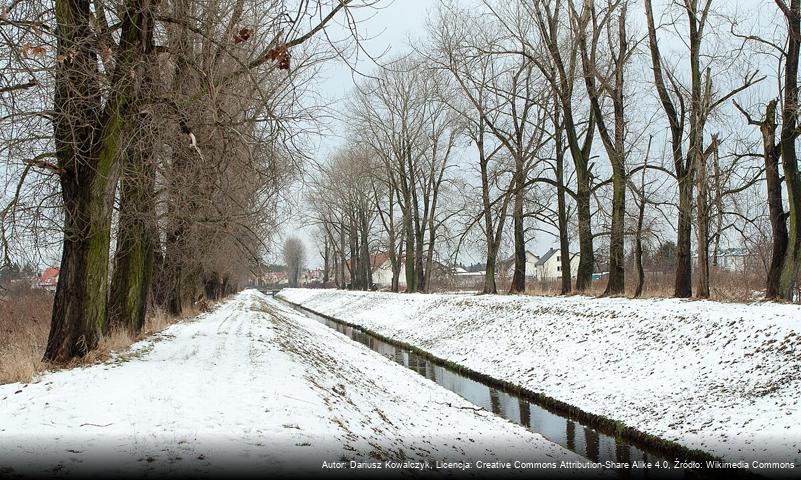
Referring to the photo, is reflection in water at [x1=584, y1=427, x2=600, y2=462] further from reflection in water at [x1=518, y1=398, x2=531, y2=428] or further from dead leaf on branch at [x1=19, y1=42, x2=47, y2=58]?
dead leaf on branch at [x1=19, y1=42, x2=47, y2=58]

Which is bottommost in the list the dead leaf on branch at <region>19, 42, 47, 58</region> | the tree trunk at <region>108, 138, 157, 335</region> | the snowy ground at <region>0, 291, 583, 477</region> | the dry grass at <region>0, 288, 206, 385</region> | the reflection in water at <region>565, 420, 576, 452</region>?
the reflection in water at <region>565, 420, 576, 452</region>

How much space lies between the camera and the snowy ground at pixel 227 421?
189 inches

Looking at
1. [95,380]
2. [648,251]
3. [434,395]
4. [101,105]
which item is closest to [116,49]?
[101,105]

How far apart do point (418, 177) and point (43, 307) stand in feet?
81.5

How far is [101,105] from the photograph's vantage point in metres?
8.75

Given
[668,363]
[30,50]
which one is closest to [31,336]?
[30,50]

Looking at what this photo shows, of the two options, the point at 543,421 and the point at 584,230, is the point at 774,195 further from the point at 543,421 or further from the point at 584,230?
the point at 543,421

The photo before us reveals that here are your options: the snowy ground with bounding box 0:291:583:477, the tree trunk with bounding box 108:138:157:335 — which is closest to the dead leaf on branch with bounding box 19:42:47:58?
the tree trunk with bounding box 108:138:157:335

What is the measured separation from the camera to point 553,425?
10.1 metres

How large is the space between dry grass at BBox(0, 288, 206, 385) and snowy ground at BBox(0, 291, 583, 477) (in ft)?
1.21

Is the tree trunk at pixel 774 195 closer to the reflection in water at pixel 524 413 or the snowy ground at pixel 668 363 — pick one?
the snowy ground at pixel 668 363

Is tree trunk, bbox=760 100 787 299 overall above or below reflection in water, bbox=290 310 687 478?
above

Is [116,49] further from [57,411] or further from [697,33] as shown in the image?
[697,33]

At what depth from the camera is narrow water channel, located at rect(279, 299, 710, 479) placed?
814 centimetres
